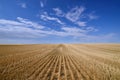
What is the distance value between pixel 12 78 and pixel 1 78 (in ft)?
2.25

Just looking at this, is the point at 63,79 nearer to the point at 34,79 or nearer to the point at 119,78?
the point at 34,79

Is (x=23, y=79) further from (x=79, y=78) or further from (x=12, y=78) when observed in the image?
(x=79, y=78)

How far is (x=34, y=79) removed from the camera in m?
6.89

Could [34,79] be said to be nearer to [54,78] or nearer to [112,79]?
[54,78]

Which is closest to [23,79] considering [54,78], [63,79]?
[54,78]

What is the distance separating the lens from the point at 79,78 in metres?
7.07

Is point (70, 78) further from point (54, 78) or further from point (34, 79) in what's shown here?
point (34, 79)

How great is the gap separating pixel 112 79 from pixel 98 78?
89cm

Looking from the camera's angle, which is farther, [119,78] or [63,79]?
[119,78]

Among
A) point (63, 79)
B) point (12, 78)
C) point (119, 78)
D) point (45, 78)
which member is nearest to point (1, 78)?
point (12, 78)

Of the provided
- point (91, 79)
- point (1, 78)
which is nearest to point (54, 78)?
point (91, 79)

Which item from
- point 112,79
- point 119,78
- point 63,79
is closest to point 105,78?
point 112,79

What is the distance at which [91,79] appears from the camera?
695 cm

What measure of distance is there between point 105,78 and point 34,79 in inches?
187
